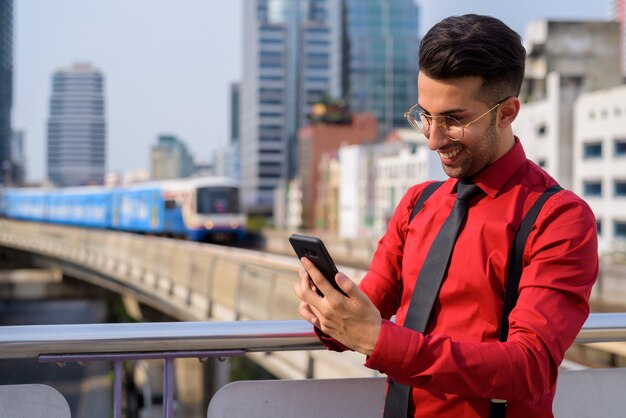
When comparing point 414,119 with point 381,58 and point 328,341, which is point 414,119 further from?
point 381,58

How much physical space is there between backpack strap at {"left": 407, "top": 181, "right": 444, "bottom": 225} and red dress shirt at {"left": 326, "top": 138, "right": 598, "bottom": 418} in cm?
2

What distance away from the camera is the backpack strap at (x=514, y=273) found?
6.44 ft

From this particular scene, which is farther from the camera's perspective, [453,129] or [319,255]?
[453,129]

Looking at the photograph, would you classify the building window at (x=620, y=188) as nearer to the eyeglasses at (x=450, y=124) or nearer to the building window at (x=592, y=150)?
the building window at (x=592, y=150)

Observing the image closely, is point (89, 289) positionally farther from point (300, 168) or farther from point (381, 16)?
point (381, 16)

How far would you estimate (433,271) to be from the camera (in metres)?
2.08

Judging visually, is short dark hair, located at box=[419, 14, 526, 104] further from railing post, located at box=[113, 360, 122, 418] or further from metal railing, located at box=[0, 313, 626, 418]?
railing post, located at box=[113, 360, 122, 418]

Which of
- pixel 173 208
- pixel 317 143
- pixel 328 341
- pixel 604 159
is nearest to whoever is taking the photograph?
pixel 328 341

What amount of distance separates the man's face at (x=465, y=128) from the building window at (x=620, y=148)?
4048 cm

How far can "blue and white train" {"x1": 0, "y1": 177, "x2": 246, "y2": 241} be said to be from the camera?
3653 cm

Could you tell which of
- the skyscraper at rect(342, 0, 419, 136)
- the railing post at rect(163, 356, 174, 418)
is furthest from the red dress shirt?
the skyscraper at rect(342, 0, 419, 136)

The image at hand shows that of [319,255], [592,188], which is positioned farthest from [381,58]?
[319,255]

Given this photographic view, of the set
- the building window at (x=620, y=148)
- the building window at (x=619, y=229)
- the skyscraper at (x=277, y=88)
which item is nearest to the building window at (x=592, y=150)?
the building window at (x=620, y=148)

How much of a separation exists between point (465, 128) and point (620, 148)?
40806 mm
